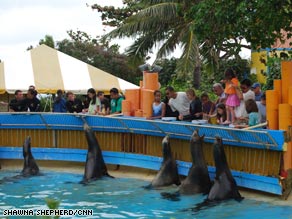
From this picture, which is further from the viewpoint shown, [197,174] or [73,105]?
[73,105]

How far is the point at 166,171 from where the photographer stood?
13.3 meters

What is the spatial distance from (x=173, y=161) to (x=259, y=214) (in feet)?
10.4

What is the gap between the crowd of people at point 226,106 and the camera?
12.4m

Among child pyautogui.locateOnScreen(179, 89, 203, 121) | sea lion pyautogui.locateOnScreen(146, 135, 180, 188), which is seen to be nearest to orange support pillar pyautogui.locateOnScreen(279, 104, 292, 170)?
sea lion pyautogui.locateOnScreen(146, 135, 180, 188)

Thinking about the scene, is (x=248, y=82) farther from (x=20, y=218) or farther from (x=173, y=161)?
(x=20, y=218)

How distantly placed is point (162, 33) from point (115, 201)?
1431 cm

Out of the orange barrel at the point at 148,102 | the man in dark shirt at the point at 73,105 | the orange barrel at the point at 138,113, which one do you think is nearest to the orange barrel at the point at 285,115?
the orange barrel at the point at 148,102

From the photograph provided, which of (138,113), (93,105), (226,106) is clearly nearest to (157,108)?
(138,113)

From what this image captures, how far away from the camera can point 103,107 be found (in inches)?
647

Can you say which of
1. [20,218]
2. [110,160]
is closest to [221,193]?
[20,218]

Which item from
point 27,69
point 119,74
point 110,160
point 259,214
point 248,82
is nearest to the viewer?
point 259,214

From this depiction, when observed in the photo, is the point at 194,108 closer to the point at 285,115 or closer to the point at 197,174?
the point at 197,174

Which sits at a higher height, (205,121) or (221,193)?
(205,121)

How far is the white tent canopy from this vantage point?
907 inches
